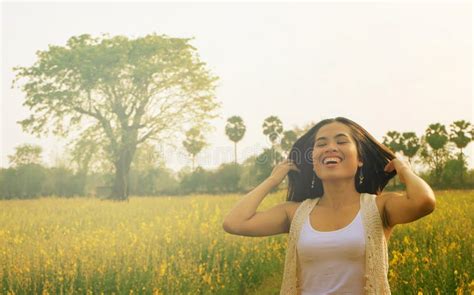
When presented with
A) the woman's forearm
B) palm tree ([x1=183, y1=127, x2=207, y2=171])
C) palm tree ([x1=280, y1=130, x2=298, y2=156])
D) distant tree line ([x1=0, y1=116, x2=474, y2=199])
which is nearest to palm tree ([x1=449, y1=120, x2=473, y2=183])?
distant tree line ([x1=0, y1=116, x2=474, y2=199])

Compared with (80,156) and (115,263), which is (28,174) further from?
(115,263)

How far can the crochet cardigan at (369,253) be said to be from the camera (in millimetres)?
2205

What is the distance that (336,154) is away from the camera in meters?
2.38

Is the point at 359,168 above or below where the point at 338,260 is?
above

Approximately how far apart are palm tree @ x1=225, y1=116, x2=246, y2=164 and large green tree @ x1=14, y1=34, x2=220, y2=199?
2.60ft

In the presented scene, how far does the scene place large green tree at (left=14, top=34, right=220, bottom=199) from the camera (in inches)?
290

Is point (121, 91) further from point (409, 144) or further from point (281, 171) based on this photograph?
point (281, 171)

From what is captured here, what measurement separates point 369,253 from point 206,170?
15.0ft

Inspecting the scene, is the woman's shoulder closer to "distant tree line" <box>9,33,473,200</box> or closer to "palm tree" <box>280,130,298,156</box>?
"distant tree line" <box>9,33,473,200</box>

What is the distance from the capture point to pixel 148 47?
8938 millimetres

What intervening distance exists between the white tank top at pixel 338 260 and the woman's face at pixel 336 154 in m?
0.25

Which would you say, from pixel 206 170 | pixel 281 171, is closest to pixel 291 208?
pixel 281 171

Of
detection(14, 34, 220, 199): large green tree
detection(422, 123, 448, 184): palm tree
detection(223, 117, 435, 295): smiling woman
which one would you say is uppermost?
detection(14, 34, 220, 199): large green tree

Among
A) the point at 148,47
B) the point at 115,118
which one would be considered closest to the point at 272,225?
the point at 115,118
